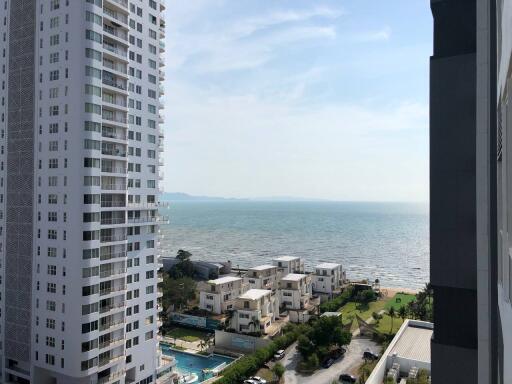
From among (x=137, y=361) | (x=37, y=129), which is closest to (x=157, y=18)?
(x=37, y=129)

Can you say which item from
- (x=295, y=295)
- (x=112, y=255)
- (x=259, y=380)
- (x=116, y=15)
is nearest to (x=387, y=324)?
(x=295, y=295)

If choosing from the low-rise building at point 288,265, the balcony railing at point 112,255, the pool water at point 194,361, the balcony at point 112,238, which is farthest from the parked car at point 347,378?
the low-rise building at point 288,265

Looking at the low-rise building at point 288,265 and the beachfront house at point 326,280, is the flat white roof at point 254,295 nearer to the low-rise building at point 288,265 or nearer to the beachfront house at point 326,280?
the beachfront house at point 326,280

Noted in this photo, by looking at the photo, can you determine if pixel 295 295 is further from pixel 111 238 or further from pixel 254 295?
pixel 111 238

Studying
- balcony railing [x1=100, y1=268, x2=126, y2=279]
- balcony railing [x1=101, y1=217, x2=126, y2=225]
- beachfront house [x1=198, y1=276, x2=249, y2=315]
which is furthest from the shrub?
balcony railing [x1=101, y1=217, x2=126, y2=225]

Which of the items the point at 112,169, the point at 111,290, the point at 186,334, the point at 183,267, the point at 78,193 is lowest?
the point at 186,334

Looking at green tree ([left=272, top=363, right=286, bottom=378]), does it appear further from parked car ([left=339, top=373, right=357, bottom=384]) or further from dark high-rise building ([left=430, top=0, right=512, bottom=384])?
dark high-rise building ([left=430, top=0, right=512, bottom=384])
